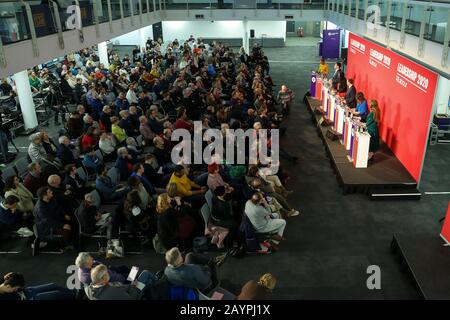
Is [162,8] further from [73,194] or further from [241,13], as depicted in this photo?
[73,194]

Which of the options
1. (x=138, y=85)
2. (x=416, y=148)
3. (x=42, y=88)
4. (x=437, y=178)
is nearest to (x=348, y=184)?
(x=416, y=148)

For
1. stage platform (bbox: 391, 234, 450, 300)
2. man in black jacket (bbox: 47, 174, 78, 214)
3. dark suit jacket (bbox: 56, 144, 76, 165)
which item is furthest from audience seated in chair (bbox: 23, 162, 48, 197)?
stage platform (bbox: 391, 234, 450, 300)

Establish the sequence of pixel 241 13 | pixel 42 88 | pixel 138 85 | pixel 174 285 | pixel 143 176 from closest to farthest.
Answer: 1. pixel 174 285
2. pixel 143 176
3. pixel 138 85
4. pixel 42 88
5. pixel 241 13

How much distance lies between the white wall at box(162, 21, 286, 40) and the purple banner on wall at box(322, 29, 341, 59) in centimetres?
748

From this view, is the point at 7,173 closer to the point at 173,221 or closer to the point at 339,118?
the point at 173,221

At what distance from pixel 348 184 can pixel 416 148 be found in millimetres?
1460

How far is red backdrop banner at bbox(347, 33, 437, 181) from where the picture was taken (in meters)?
7.22

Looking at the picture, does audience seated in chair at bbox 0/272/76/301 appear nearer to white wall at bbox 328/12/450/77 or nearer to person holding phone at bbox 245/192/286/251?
person holding phone at bbox 245/192/286/251

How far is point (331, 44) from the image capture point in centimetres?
2133

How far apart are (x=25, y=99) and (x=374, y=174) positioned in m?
9.46

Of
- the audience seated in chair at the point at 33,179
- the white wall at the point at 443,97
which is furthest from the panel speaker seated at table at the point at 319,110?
the audience seated in chair at the point at 33,179

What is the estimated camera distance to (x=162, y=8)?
2186 cm

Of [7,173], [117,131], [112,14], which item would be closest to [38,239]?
[7,173]

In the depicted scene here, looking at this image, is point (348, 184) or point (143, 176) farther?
point (348, 184)
